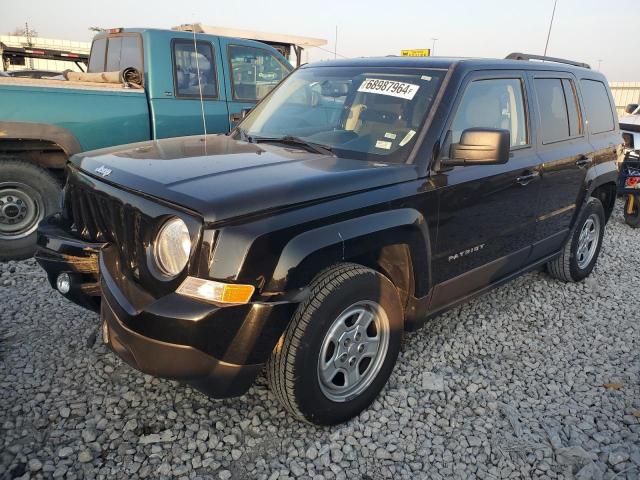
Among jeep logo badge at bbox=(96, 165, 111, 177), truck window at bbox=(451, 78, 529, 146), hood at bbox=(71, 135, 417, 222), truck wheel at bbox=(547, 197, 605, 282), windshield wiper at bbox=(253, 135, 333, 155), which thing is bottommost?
truck wheel at bbox=(547, 197, 605, 282)

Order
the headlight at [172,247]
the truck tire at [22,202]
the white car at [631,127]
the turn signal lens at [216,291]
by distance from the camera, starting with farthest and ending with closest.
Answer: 1. the white car at [631,127]
2. the truck tire at [22,202]
3. the headlight at [172,247]
4. the turn signal lens at [216,291]

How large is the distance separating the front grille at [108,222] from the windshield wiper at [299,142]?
1.12 m

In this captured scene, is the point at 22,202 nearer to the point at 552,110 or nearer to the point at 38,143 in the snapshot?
the point at 38,143

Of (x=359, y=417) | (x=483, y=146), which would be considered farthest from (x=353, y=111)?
(x=359, y=417)

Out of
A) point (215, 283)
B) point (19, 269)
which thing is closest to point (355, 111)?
point (215, 283)

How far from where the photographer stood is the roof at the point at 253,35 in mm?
6316

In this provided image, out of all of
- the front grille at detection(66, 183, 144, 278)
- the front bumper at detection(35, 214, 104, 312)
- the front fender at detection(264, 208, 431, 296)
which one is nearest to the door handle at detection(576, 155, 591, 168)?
the front fender at detection(264, 208, 431, 296)

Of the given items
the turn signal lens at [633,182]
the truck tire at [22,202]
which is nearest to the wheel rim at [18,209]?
the truck tire at [22,202]

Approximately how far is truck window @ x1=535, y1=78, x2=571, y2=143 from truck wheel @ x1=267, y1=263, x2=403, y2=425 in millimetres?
2050

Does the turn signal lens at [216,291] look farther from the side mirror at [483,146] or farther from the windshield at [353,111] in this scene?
the side mirror at [483,146]

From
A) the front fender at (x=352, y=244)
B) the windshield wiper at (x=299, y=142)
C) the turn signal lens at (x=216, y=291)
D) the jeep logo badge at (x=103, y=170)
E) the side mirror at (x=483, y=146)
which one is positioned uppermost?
the side mirror at (x=483, y=146)

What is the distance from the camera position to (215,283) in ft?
6.89

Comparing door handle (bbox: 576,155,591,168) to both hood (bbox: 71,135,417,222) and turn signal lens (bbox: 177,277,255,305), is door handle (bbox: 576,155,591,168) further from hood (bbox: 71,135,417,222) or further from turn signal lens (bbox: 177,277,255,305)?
turn signal lens (bbox: 177,277,255,305)

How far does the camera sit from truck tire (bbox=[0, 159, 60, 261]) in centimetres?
466
